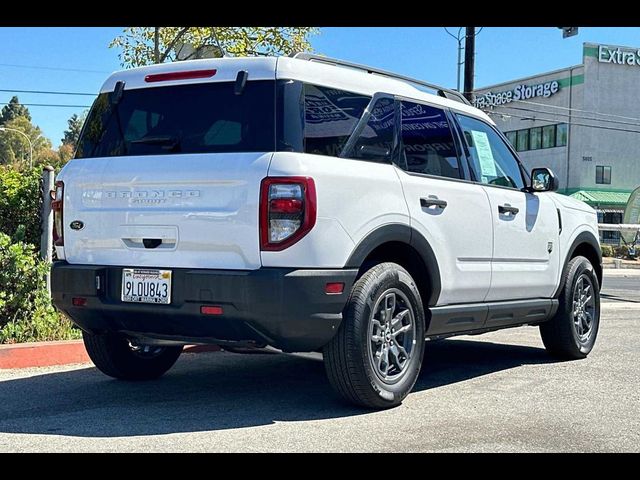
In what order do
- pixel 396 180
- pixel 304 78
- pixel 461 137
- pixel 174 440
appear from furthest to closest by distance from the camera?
1. pixel 461 137
2. pixel 396 180
3. pixel 304 78
4. pixel 174 440

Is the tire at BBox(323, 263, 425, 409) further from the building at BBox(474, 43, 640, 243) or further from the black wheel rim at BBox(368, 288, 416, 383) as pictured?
the building at BBox(474, 43, 640, 243)

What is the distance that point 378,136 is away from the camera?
532 cm

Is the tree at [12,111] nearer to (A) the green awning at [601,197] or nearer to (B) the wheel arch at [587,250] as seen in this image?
(A) the green awning at [601,197]

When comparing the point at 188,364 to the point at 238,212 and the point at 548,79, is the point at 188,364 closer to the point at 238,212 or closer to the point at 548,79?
the point at 238,212

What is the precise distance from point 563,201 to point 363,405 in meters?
3.24

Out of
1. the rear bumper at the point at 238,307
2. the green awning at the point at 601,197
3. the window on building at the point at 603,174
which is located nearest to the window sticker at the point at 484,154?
the rear bumper at the point at 238,307

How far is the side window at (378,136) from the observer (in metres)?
5.13

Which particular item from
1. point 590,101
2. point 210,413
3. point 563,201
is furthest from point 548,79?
point 210,413

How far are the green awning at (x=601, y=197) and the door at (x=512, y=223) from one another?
41484mm

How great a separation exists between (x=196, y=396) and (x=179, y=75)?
7.03 feet

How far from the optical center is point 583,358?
740 cm

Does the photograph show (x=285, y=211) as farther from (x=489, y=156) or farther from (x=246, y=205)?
(x=489, y=156)

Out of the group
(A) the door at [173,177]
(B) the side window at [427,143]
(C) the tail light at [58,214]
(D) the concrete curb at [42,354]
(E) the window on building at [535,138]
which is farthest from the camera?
(E) the window on building at [535,138]

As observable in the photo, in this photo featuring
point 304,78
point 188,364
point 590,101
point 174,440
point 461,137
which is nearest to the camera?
point 174,440
